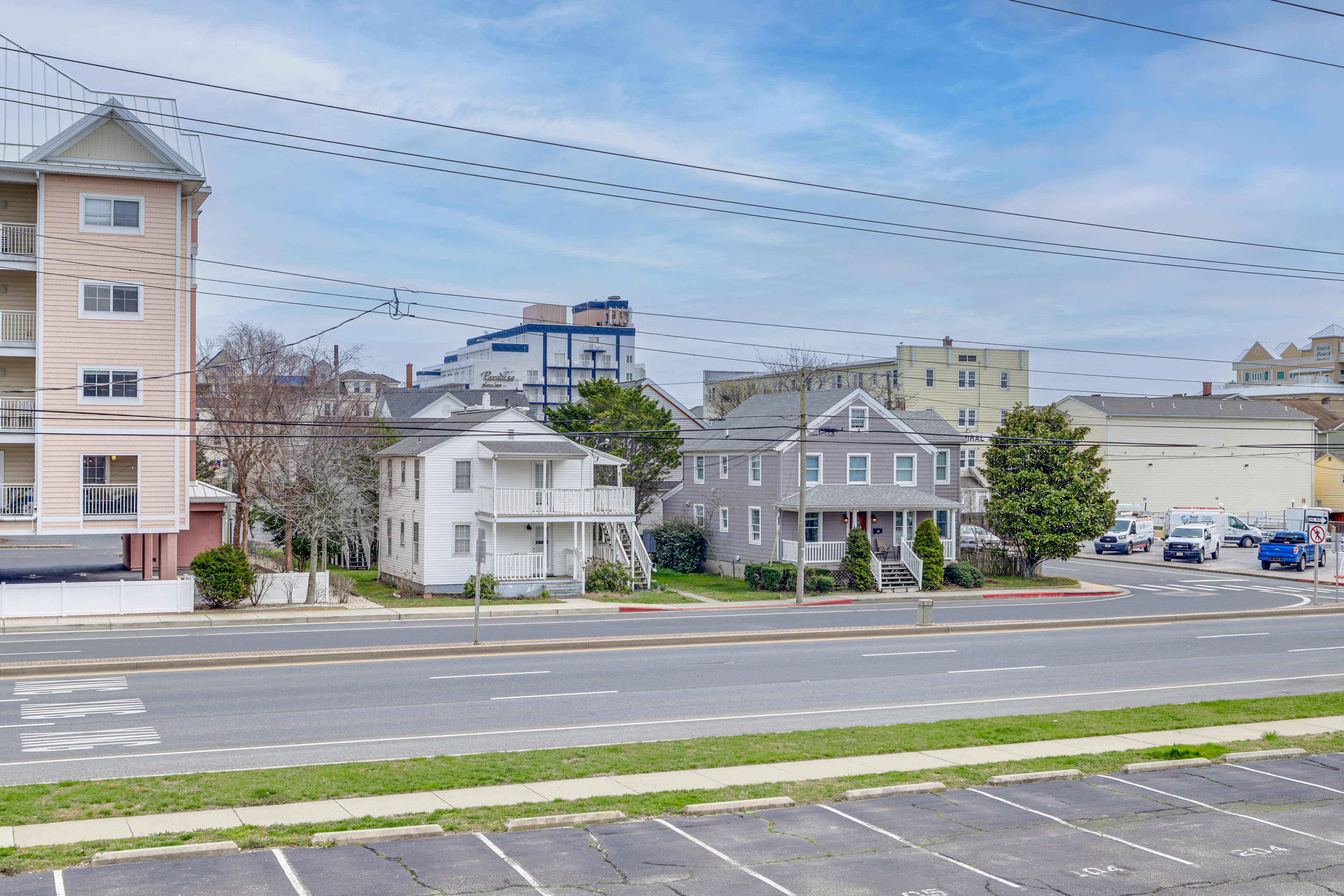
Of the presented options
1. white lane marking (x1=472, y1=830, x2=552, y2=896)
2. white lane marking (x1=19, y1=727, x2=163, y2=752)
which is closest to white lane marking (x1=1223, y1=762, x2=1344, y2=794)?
white lane marking (x1=472, y1=830, x2=552, y2=896)

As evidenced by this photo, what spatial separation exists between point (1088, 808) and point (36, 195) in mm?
34976

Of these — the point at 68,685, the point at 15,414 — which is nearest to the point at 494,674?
the point at 68,685

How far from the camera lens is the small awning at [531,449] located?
40.9 meters

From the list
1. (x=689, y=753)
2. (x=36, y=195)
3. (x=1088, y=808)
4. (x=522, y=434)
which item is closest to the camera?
(x=1088, y=808)

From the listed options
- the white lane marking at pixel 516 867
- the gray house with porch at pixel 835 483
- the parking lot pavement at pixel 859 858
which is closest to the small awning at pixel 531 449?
the gray house with porch at pixel 835 483

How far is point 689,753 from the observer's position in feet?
49.0

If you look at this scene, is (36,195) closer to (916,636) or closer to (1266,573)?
(916,636)

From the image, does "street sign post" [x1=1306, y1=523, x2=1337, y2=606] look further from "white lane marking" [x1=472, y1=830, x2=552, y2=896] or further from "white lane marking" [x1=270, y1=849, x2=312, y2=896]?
"white lane marking" [x1=270, y1=849, x2=312, y2=896]

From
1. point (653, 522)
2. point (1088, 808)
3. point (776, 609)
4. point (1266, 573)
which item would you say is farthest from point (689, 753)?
point (1266, 573)

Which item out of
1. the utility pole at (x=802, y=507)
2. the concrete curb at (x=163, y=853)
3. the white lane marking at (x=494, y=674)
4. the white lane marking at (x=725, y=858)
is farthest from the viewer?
the utility pole at (x=802, y=507)

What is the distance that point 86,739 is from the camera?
51.9ft

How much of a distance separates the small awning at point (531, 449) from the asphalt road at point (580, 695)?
604 inches

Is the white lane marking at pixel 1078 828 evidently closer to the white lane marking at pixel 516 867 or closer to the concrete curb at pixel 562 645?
the white lane marking at pixel 516 867

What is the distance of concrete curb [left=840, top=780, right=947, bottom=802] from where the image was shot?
1305cm
